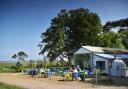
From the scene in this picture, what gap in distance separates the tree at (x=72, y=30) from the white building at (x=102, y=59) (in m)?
10.4

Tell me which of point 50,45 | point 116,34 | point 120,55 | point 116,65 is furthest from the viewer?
point 116,34

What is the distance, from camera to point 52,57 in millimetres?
49719

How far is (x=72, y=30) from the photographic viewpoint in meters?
52.1

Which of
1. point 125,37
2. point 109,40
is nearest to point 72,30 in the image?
point 109,40

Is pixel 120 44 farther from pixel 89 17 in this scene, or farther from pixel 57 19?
pixel 57 19

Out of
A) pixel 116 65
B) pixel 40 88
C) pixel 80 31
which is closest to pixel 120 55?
pixel 116 65

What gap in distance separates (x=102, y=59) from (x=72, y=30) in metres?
18.1

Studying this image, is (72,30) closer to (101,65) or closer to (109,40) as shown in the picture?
(109,40)

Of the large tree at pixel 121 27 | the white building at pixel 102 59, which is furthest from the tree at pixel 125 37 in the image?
the white building at pixel 102 59

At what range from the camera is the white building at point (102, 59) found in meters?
31.1

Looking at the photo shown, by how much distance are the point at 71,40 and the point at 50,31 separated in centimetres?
448

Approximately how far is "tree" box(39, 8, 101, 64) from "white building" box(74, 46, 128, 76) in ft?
34.0

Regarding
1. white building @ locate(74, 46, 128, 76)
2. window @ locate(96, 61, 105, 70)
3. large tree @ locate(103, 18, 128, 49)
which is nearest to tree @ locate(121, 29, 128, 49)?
large tree @ locate(103, 18, 128, 49)

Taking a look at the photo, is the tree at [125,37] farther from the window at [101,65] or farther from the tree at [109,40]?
the window at [101,65]
